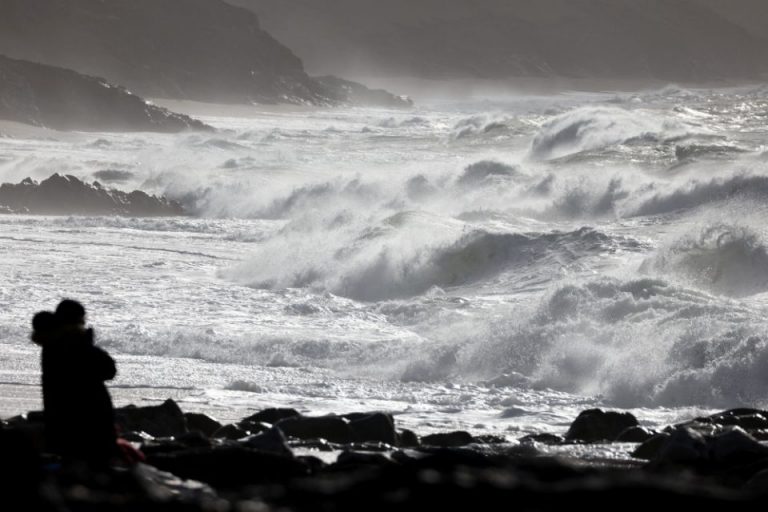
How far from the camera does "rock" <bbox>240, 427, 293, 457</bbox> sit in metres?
6.90

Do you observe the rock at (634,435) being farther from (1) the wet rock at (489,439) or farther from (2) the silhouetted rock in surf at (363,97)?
(2) the silhouetted rock in surf at (363,97)

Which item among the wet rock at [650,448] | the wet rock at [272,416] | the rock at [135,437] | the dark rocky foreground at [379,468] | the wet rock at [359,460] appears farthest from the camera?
the wet rock at [272,416]

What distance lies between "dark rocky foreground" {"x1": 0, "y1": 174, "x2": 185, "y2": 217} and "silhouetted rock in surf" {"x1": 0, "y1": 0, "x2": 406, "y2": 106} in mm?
71496

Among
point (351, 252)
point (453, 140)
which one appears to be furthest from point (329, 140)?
point (351, 252)

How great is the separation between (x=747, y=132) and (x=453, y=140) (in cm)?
1585

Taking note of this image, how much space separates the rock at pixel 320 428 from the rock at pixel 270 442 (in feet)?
4.19

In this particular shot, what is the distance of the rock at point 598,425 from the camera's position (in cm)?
884

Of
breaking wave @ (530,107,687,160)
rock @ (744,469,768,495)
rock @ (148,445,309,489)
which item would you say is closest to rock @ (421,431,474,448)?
rock @ (148,445,309,489)

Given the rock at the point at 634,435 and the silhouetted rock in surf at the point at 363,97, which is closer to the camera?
the rock at the point at 634,435

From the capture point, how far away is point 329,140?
59.3 m

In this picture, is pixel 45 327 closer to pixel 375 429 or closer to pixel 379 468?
pixel 379 468

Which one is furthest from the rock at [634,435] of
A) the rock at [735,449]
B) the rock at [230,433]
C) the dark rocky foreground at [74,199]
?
the dark rocky foreground at [74,199]

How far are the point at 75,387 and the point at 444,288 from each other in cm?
1313

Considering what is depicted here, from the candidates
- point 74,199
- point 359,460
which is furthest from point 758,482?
point 74,199
